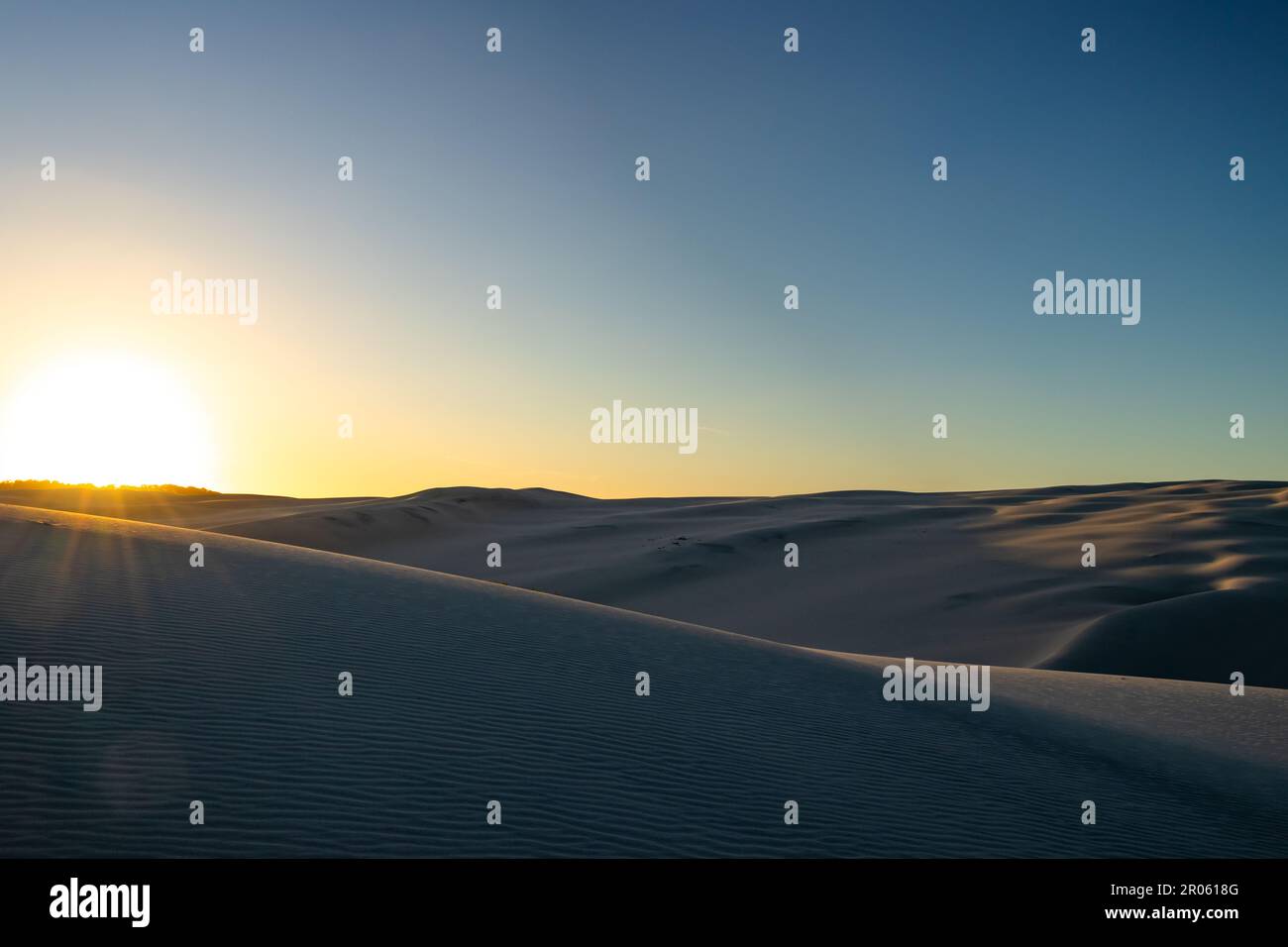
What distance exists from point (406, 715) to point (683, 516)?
113ft

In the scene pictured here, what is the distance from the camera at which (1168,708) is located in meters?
10.2

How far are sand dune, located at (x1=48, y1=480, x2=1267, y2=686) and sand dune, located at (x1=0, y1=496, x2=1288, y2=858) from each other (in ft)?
18.9

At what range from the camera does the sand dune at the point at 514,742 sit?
4.50 metres

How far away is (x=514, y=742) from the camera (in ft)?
18.9

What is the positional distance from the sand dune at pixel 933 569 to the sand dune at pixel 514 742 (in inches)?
227

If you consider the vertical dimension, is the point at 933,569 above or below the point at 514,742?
above

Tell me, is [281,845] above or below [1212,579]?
below

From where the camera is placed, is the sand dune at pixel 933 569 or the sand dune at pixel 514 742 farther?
the sand dune at pixel 933 569

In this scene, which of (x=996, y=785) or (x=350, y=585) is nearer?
(x=996, y=785)

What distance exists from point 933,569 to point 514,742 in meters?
19.7

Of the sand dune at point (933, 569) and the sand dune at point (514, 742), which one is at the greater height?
the sand dune at point (933, 569)
